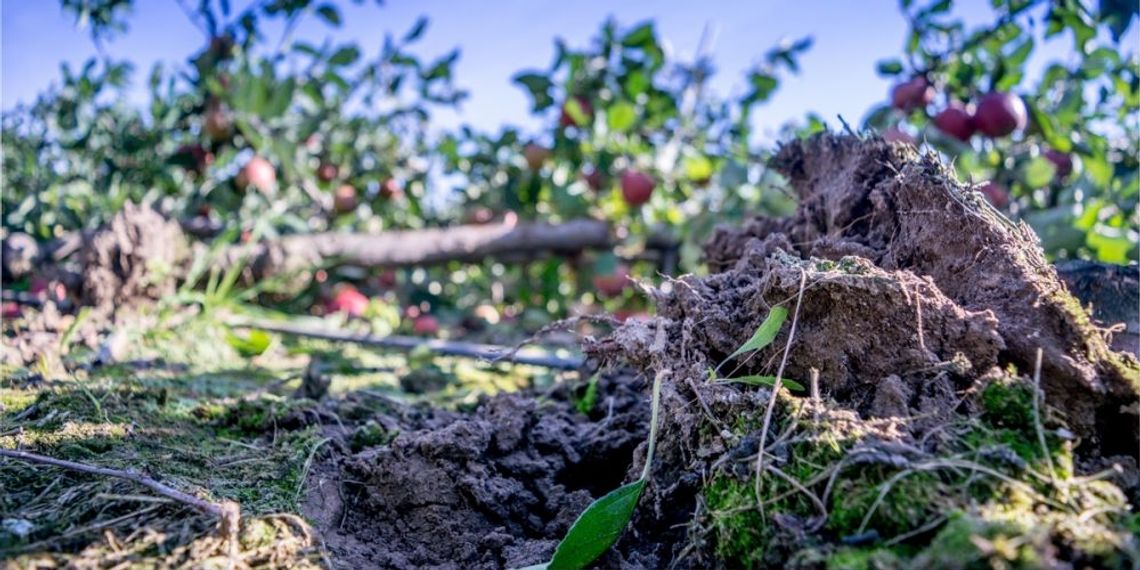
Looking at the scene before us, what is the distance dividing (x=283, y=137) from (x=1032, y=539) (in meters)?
3.97

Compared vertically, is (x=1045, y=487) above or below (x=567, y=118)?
below

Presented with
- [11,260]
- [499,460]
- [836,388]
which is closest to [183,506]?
[499,460]

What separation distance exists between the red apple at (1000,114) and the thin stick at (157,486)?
3321 mm

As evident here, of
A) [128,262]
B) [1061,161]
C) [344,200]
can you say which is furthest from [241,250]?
[1061,161]

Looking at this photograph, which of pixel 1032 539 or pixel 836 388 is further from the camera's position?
pixel 836 388

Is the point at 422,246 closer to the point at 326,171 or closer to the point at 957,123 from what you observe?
the point at 326,171

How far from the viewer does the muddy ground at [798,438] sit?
3.00 feet

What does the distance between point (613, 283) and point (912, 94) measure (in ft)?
6.38

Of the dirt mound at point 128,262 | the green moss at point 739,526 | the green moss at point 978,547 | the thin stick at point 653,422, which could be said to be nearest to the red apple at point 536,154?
the dirt mound at point 128,262

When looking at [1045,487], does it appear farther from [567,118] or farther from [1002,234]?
[567,118]

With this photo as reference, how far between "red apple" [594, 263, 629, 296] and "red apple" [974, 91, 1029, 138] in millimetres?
2037

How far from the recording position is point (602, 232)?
4633 mm

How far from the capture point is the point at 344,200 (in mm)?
4816

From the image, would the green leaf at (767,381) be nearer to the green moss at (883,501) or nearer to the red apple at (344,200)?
the green moss at (883,501)
